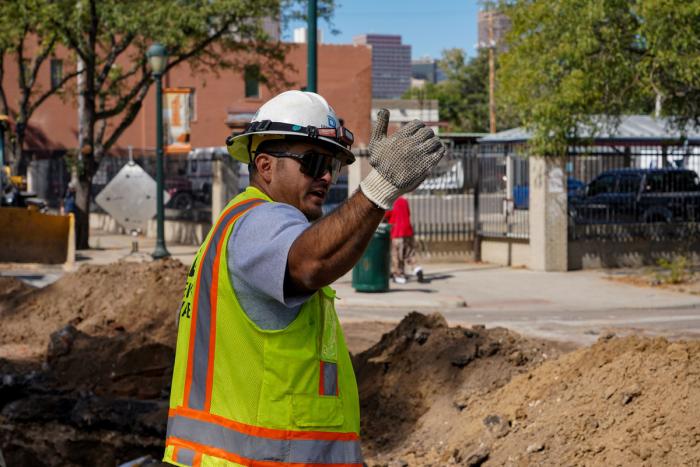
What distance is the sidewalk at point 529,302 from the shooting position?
1473cm

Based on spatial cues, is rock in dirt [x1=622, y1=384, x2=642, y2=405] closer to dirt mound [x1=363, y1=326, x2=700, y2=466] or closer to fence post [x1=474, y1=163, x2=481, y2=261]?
dirt mound [x1=363, y1=326, x2=700, y2=466]

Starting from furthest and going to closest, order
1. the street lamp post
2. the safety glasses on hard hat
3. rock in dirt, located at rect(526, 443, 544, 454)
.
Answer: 1. the street lamp post
2. rock in dirt, located at rect(526, 443, 544, 454)
3. the safety glasses on hard hat

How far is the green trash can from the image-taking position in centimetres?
1773

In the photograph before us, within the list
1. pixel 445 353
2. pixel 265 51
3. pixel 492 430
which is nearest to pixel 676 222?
pixel 265 51

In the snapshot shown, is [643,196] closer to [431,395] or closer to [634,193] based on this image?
[634,193]

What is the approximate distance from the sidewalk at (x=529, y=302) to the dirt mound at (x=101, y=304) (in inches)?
119

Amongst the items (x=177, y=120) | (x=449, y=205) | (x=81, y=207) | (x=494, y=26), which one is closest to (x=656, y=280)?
(x=449, y=205)

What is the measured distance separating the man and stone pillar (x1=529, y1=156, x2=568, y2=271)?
1814cm

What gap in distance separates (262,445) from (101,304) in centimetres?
1083

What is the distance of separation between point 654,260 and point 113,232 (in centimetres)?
1862

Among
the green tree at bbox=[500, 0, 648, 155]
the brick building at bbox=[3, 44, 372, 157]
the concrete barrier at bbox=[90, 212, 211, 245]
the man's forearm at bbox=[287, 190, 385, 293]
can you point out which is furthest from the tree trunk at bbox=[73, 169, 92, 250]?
the brick building at bbox=[3, 44, 372, 157]

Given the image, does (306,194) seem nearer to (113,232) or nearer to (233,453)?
(233,453)

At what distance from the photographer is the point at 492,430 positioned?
22.7 ft

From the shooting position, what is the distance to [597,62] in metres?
18.0
